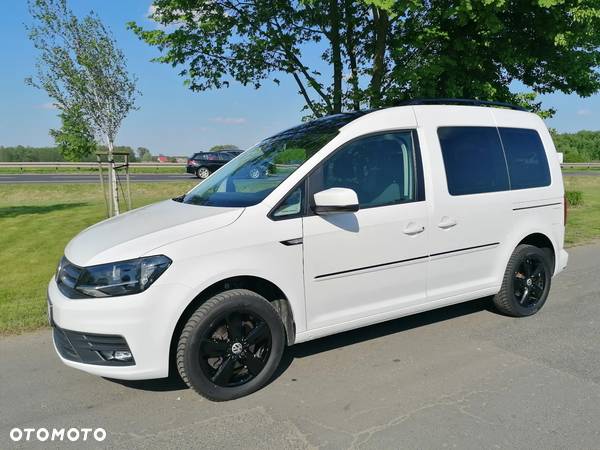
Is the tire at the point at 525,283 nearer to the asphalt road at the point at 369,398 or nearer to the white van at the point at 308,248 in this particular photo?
the white van at the point at 308,248

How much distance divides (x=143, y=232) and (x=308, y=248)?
1.13 m

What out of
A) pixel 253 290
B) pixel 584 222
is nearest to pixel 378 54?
pixel 253 290

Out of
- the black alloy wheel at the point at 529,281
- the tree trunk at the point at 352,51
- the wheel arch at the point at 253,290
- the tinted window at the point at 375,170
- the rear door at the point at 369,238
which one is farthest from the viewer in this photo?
the tree trunk at the point at 352,51

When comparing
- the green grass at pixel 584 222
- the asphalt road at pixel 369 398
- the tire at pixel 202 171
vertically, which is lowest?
the asphalt road at pixel 369 398

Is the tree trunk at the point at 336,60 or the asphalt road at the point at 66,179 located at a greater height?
the tree trunk at the point at 336,60

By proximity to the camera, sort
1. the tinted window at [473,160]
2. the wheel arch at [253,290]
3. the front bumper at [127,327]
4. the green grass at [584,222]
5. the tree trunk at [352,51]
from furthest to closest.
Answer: the green grass at [584,222] < the tree trunk at [352,51] < the tinted window at [473,160] < the wheel arch at [253,290] < the front bumper at [127,327]

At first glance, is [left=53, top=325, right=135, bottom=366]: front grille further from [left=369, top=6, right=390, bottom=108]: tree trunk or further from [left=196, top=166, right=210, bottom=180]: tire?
[left=196, top=166, right=210, bottom=180]: tire

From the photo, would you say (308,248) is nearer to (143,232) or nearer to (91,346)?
(143,232)

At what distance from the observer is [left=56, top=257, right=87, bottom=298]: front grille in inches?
119

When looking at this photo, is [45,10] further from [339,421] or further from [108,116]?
[339,421]

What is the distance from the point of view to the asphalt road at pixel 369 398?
9.06 feet

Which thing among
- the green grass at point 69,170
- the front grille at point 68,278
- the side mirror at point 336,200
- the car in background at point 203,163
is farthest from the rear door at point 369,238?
the green grass at point 69,170

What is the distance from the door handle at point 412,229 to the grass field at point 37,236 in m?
3.64

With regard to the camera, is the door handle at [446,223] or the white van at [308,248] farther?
the door handle at [446,223]
